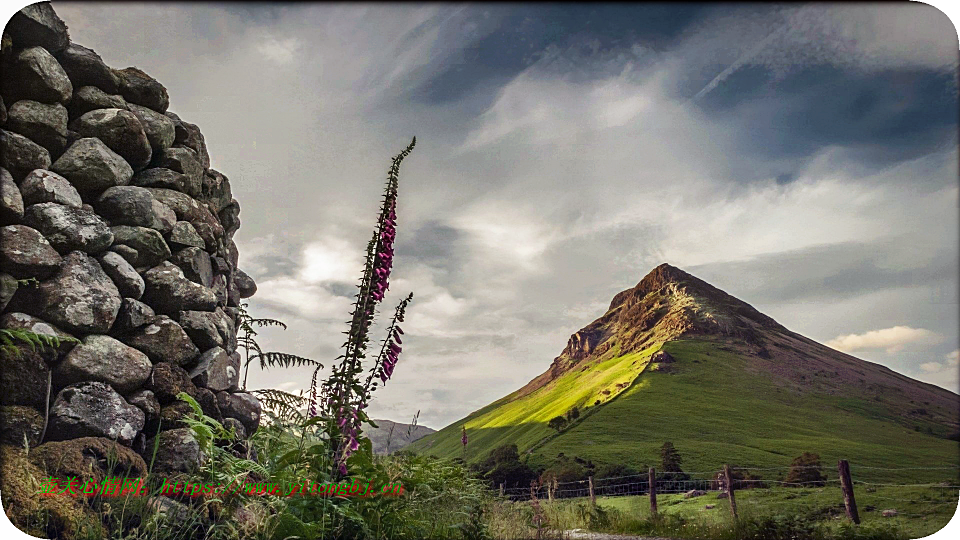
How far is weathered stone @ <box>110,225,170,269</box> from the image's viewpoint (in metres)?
7.32

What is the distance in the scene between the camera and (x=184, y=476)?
590cm

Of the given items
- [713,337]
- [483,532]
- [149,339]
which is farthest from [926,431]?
[149,339]

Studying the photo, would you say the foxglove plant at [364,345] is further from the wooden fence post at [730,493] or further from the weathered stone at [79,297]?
the wooden fence post at [730,493]

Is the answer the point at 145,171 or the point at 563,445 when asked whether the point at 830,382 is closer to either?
the point at 563,445

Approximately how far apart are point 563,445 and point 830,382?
23.7 meters

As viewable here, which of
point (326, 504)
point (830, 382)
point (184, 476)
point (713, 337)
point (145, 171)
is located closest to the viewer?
point (326, 504)

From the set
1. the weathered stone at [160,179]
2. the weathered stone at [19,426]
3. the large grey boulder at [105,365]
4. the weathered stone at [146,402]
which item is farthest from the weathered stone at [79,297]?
the weathered stone at [160,179]

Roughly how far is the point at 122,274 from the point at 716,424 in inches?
1537

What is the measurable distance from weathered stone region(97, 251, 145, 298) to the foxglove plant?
11.8 ft

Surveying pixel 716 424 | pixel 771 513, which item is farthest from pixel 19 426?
pixel 716 424

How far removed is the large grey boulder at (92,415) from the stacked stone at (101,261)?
1cm

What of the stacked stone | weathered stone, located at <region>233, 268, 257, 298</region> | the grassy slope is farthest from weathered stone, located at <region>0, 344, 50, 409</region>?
the grassy slope

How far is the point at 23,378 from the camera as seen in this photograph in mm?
5797

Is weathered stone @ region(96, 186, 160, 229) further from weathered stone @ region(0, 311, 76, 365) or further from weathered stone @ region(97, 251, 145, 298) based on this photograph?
weathered stone @ region(0, 311, 76, 365)
